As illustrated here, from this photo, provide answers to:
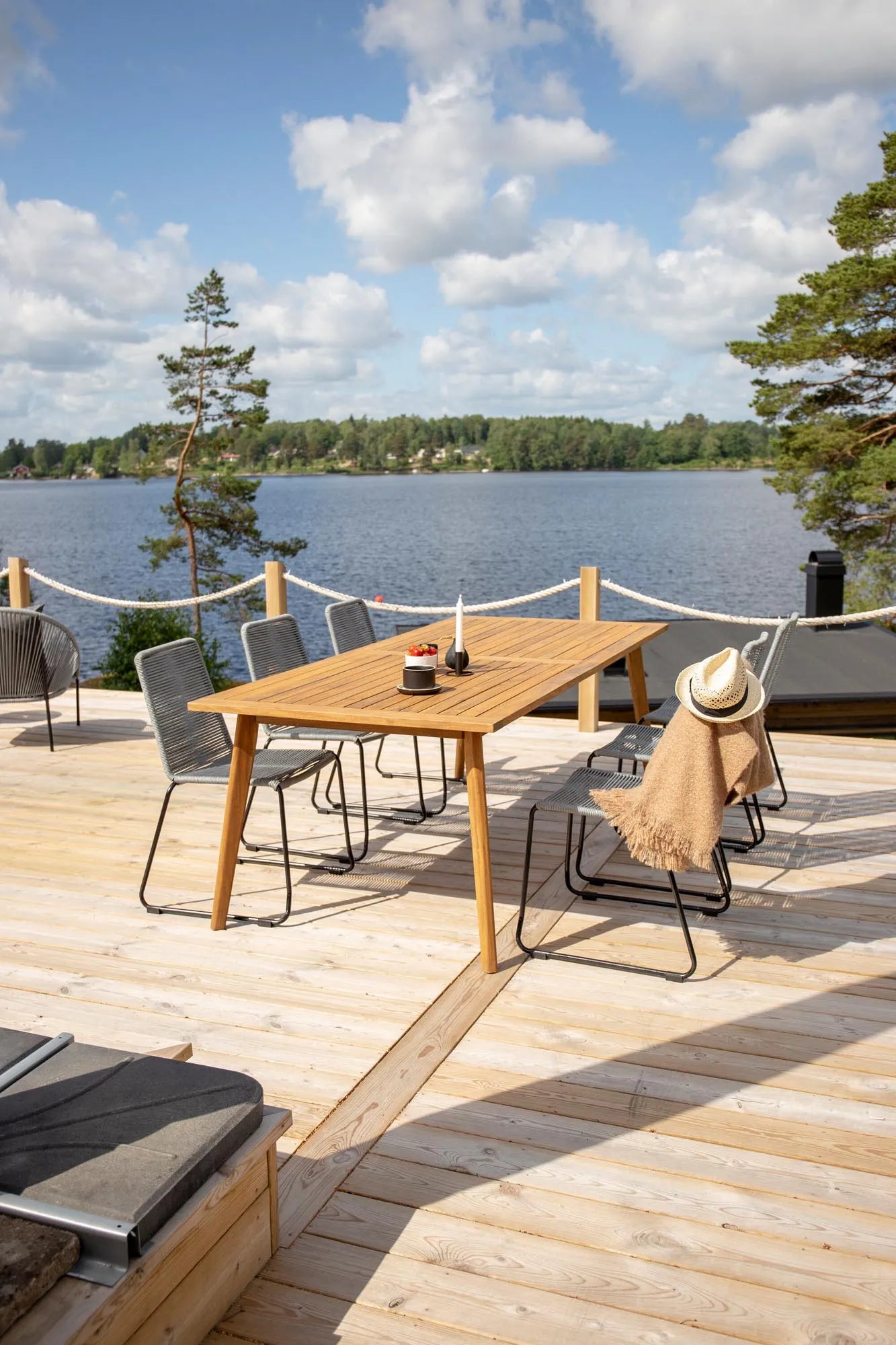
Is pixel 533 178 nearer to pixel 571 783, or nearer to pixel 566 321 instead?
pixel 566 321

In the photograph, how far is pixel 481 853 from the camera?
3.05m

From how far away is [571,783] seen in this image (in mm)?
3406

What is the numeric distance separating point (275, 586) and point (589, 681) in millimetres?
1839

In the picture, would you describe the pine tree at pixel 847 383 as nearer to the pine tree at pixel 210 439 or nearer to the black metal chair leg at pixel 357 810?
the pine tree at pixel 210 439

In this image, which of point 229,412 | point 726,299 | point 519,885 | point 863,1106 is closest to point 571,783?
point 519,885

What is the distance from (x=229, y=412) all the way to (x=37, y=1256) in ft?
64.9

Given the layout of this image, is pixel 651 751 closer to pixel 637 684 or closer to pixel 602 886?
pixel 602 886

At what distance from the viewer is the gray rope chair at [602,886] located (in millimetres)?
3059

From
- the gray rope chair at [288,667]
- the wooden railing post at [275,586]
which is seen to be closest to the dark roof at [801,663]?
the wooden railing post at [275,586]

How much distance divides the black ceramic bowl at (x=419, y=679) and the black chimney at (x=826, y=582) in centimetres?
770

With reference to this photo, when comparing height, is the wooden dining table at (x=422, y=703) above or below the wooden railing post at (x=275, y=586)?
below

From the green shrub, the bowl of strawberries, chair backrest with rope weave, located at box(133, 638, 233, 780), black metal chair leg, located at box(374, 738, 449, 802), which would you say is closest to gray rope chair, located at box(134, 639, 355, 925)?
chair backrest with rope weave, located at box(133, 638, 233, 780)

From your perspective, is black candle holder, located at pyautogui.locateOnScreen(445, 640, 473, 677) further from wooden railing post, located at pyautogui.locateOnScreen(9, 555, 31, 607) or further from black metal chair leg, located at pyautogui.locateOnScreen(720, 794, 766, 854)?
wooden railing post, located at pyautogui.locateOnScreen(9, 555, 31, 607)

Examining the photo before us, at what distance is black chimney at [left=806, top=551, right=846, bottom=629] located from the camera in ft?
33.7
